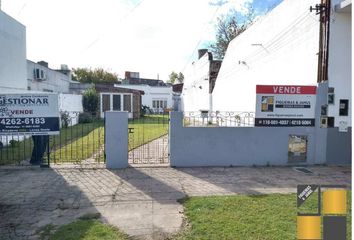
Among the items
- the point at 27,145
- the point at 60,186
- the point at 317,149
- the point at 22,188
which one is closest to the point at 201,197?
the point at 60,186

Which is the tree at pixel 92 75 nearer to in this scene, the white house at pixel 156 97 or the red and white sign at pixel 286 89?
the white house at pixel 156 97

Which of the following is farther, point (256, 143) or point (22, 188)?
point (256, 143)

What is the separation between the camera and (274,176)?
306 inches

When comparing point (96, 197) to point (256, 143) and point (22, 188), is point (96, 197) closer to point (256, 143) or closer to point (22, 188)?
point (22, 188)

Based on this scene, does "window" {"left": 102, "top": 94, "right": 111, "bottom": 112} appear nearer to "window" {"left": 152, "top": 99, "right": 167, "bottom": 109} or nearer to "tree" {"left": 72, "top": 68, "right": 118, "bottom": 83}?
"window" {"left": 152, "top": 99, "right": 167, "bottom": 109}

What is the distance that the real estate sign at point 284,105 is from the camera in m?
8.81

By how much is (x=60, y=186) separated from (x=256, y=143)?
5363mm

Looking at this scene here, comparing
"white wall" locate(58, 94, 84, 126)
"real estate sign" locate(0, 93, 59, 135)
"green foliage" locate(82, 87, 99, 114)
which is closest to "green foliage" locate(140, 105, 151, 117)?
"green foliage" locate(82, 87, 99, 114)

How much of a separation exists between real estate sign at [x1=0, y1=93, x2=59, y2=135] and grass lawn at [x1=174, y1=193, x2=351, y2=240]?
15.4 feet

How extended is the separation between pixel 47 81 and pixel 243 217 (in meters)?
20.6

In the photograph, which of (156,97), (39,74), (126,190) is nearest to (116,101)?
(39,74)

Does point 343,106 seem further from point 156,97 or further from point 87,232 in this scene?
point 156,97

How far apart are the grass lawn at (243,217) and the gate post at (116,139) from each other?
3.12 meters

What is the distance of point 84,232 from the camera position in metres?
4.47
